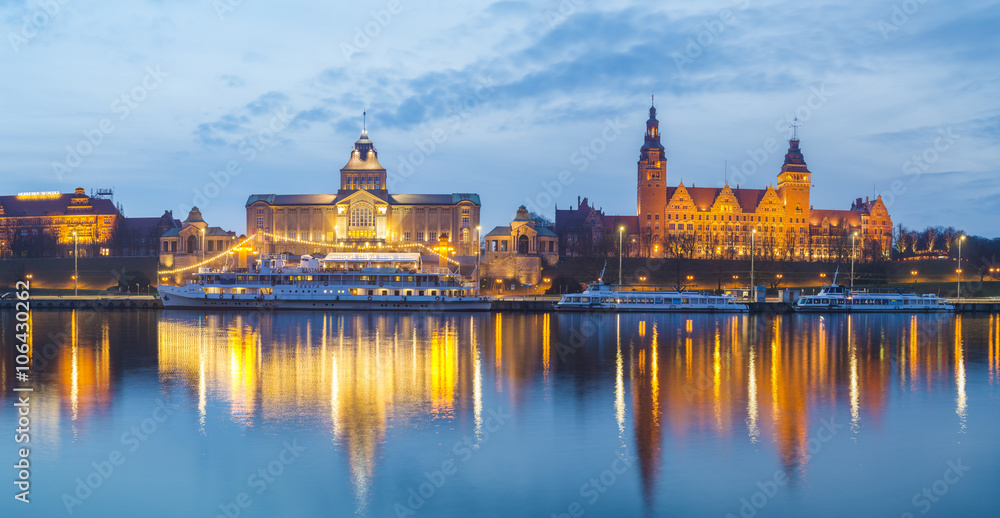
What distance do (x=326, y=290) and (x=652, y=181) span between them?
65372mm

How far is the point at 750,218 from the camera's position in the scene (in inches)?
4877

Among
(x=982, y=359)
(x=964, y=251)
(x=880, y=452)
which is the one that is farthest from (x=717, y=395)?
(x=964, y=251)

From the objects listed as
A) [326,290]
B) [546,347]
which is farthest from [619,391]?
[326,290]

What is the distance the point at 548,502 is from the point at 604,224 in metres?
106

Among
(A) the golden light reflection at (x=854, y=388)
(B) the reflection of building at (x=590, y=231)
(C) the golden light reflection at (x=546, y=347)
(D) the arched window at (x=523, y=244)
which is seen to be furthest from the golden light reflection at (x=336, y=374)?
(B) the reflection of building at (x=590, y=231)

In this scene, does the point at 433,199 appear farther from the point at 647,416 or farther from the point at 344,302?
the point at 647,416

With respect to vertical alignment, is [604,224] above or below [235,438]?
above

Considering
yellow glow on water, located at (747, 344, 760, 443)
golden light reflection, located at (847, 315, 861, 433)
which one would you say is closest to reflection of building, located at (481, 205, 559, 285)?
golden light reflection, located at (847, 315, 861, 433)

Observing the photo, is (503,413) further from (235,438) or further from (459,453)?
(235,438)

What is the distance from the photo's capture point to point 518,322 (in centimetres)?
5394

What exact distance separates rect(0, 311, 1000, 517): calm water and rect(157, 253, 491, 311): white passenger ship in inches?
917

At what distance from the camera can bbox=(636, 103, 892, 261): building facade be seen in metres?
117

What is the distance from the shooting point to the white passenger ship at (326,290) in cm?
6438

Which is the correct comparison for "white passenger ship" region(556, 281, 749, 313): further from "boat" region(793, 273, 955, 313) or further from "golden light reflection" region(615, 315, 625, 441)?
"golden light reflection" region(615, 315, 625, 441)
